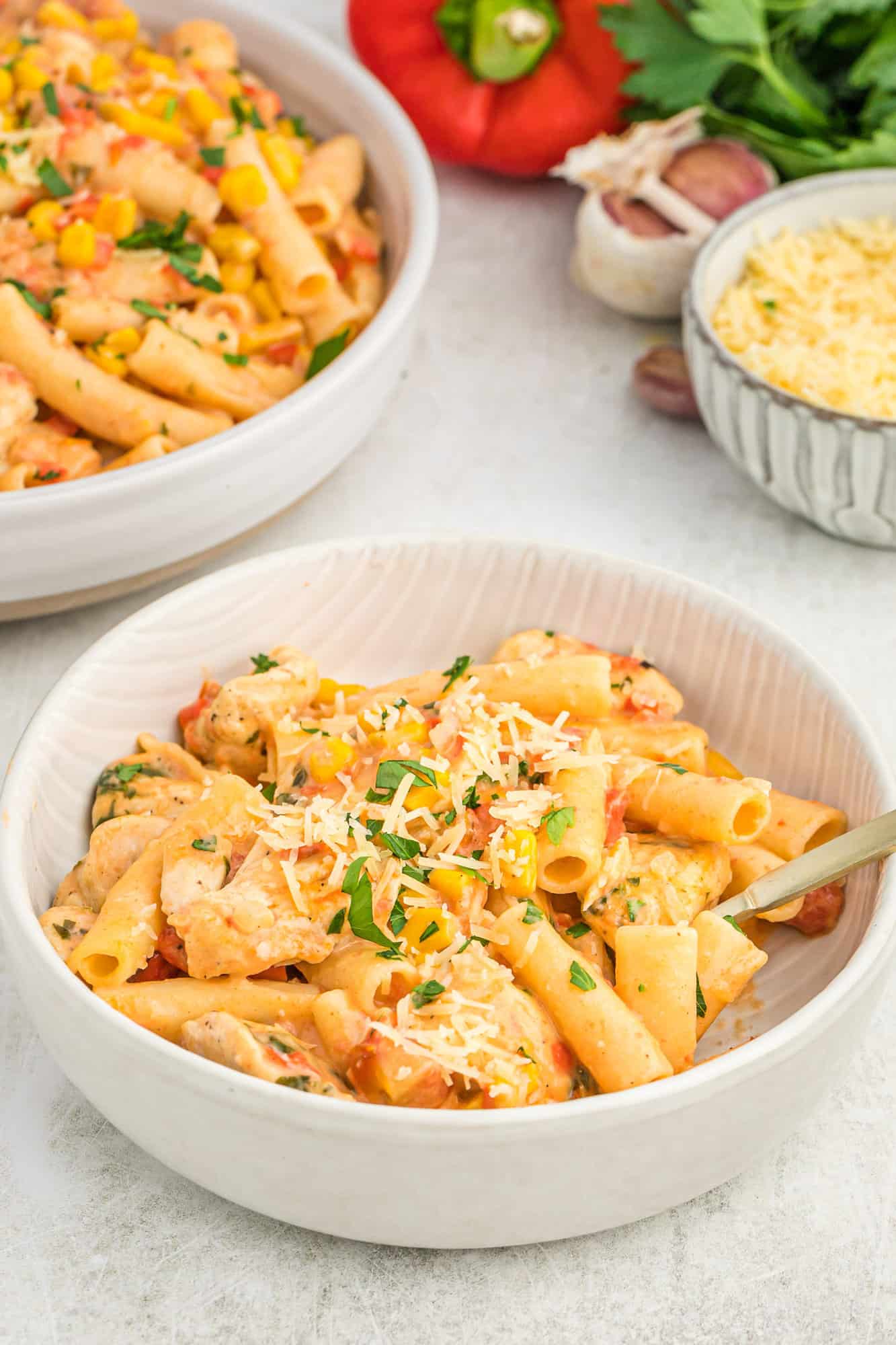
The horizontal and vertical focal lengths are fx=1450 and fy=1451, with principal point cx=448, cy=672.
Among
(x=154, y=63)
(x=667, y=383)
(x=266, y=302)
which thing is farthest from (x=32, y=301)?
(x=667, y=383)

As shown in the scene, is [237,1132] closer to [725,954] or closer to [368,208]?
[725,954]

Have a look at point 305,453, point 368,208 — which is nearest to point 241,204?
point 368,208

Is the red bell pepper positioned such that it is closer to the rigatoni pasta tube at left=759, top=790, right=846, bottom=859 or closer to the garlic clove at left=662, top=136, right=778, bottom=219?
the garlic clove at left=662, top=136, right=778, bottom=219

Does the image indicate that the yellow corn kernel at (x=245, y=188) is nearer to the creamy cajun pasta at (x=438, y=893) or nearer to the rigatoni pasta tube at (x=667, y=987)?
the creamy cajun pasta at (x=438, y=893)

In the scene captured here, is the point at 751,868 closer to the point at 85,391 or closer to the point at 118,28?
the point at 85,391

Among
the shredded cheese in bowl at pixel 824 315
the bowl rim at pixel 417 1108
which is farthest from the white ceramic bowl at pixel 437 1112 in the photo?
the shredded cheese in bowl at pixel 824 315
